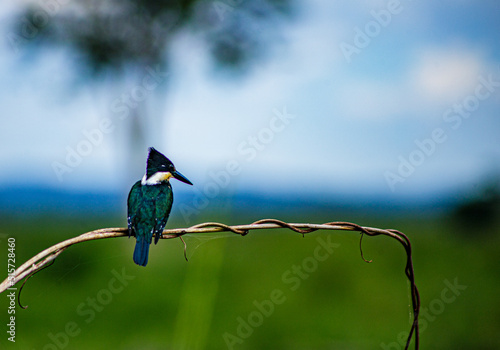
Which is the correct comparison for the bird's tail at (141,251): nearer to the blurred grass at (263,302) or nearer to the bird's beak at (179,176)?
the bird's beak at (179,176)

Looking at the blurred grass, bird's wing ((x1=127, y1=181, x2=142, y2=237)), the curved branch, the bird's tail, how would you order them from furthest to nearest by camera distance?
1. the blurred grass
2. bird's wing ((x1=127, y1=181, x2=142, y2=237))
3. the bird's tail
4. the curved branch

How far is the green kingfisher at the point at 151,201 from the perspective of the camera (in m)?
1.28

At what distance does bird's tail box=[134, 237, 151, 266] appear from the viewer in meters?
1.18

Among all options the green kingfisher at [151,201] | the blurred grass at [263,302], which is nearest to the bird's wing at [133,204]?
the green kingfisher at [151,201]

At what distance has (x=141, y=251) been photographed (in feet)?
4.07

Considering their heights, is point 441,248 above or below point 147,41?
below

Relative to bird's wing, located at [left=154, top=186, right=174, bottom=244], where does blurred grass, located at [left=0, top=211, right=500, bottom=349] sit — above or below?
below

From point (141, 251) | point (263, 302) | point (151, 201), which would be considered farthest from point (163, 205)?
point (263, 302)

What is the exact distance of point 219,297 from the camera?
5414 mm

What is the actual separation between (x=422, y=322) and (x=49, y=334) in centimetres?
359

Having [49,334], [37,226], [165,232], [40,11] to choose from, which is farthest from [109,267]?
[40,11]

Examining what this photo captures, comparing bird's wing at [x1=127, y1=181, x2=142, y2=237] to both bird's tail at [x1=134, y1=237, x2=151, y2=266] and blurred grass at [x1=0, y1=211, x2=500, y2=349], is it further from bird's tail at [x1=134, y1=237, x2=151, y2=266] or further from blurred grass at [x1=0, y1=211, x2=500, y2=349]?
blurred grass at [x1=0, y1=211, x2=500, y2=349]

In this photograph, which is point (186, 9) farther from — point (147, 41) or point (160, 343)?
point (160, 343)

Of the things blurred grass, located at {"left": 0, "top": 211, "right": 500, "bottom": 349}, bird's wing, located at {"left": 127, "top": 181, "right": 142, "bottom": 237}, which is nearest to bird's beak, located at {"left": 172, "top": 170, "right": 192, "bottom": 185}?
bird's wing, located at {"left": 127, "top": 181, "right": 142, "bottom": 237}
